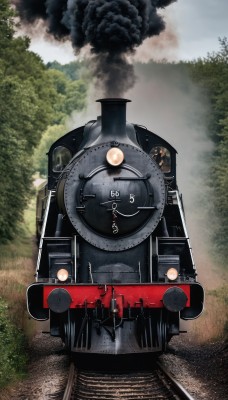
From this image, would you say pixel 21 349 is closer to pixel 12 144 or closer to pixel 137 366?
pixel 137 366

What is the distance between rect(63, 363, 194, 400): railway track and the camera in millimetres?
10255

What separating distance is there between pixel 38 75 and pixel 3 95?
23572 mm

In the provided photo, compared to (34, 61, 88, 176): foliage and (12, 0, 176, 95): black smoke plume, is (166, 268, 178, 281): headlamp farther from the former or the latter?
(34, 61, 88, 176): foliage

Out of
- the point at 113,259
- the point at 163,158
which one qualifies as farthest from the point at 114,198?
the point at 163,158

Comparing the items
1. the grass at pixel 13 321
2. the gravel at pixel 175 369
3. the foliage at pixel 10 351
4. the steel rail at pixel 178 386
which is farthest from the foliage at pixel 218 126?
the steel rail at pixel 178 386

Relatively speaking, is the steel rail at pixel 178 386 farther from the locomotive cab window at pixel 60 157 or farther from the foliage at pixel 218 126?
the foliage at pixel 218 126

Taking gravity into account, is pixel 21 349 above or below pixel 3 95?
below

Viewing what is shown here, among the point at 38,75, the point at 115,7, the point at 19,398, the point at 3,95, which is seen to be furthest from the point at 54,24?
the point at 38,75

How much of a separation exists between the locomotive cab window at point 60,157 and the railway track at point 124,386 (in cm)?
366

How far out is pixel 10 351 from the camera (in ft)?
39.6

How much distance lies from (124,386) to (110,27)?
246 inches

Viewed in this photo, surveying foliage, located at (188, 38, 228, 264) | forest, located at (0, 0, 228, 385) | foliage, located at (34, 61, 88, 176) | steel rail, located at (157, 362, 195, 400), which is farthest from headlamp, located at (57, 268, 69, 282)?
foliage, located at (34, 61, 88, 176)

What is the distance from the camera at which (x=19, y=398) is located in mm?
10430

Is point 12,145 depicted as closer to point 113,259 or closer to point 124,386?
point 113,259
